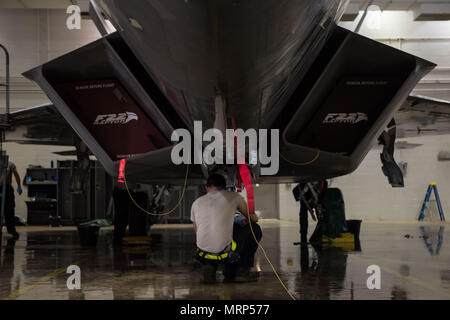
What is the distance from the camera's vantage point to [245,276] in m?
4.66

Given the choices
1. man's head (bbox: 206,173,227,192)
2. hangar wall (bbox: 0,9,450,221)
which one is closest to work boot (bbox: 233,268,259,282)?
man's head (bbox: 206,173,227,192)

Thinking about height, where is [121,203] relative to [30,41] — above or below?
below

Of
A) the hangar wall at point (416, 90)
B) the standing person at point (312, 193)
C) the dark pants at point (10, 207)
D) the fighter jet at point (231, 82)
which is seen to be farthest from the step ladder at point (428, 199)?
the dark pants at point (10, 207)

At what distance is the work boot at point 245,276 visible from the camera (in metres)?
4.48

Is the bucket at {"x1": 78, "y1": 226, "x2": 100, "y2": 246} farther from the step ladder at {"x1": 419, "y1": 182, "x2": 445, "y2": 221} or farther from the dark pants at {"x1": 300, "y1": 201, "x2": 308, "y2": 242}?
the step ladder at {"x1": 419, "y1": 182, "x2": 445, "y2": 221}

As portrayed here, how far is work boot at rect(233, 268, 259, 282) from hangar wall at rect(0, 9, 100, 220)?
51.0ft

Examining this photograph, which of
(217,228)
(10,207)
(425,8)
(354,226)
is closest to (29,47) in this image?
(10,207)

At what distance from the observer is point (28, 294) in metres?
3.84

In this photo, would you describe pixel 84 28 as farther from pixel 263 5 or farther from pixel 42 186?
pixel 263 5

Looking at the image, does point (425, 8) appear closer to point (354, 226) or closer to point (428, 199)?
point (428, 199)

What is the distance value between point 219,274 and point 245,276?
40 centimetres

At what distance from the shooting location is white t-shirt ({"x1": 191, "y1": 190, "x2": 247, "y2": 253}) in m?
4.26

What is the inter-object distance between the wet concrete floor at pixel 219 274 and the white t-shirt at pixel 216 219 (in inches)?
14.5

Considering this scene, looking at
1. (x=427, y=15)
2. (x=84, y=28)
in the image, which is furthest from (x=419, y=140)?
(x=84, y=28)
